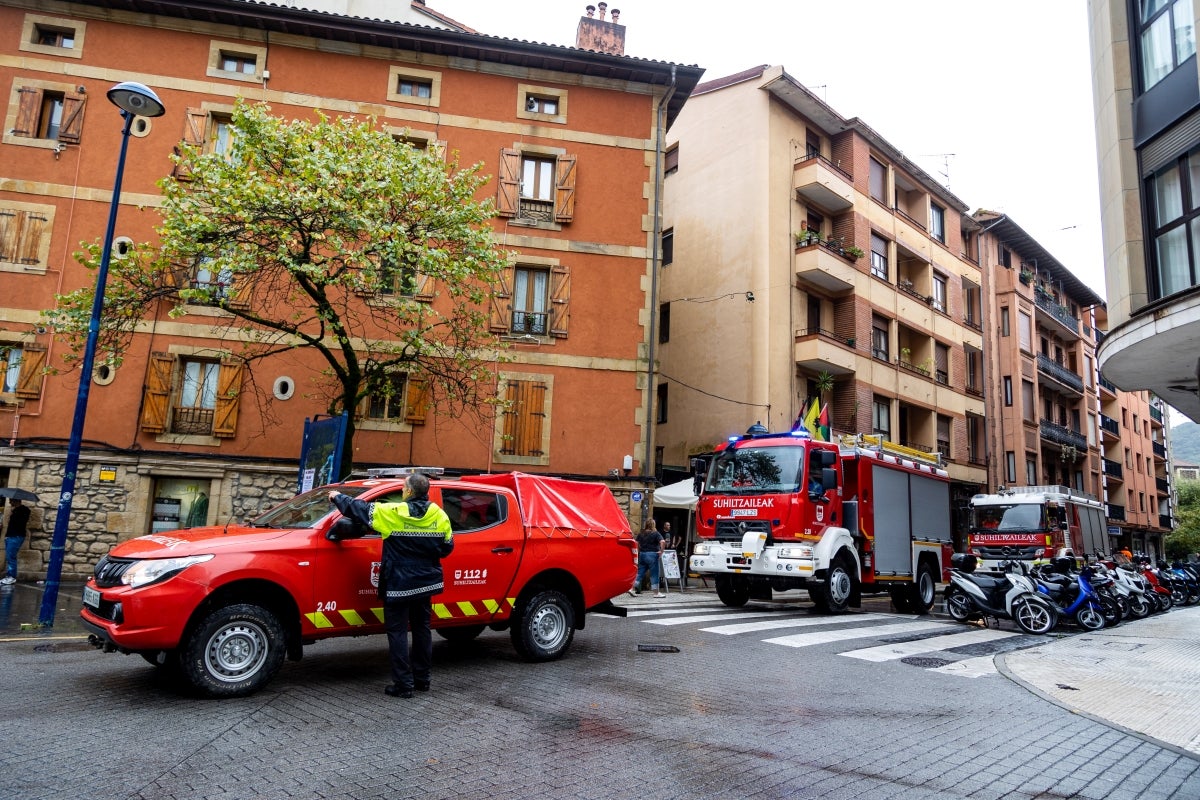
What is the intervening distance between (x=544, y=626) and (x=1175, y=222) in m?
12.5

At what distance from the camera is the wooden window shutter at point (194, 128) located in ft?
61.1

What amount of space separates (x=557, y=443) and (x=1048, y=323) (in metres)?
32.3

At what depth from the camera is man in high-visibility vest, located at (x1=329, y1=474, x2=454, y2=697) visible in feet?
20.4

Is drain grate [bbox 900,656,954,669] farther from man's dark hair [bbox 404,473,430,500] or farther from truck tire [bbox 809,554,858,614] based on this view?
man's dark hair [bbox 404,473,430,500]

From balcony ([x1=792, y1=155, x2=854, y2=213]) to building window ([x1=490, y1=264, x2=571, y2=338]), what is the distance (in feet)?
34.1

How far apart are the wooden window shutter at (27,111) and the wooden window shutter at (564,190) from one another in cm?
1238

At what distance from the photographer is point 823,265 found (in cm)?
2547

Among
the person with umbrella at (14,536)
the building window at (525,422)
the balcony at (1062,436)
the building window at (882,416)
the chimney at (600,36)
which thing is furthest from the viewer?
the balcony at (1062,436)

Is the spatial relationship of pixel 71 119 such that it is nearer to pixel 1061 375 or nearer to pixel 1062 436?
pixel 1062 436

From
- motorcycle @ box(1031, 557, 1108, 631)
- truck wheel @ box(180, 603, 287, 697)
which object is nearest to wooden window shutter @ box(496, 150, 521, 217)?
motorcycle @ box(1031, 557, 1108, 631)

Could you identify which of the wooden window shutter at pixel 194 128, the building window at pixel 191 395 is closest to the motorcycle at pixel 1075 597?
the building window at pixel 191 395

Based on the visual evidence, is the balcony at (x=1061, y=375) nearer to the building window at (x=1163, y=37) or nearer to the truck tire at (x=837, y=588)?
the building window at (x=1163, y=37)

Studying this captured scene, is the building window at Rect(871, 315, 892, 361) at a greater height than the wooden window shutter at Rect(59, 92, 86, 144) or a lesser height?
lesser

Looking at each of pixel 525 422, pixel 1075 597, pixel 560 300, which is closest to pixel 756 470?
pixel 1075 597
